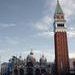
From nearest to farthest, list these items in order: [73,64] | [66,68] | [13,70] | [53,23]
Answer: [66,68], [53,23], [73,64], [13,70]

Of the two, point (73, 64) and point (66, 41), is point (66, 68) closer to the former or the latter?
point (66, 41)

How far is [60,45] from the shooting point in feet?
273

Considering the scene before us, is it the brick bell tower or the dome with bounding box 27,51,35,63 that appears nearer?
the brick bell tower

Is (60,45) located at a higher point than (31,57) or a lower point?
higher

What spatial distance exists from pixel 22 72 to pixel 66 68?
31.3 metres

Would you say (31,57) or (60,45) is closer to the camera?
(60,45)

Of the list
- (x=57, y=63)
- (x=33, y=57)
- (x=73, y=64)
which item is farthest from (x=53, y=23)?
(x=33, y=57)

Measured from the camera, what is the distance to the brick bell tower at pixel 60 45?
81375mm

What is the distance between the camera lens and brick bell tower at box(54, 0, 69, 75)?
267 ft

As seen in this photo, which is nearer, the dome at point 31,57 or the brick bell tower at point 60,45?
the brick bell tower at point 60,45

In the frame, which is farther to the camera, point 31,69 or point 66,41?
point 31,69

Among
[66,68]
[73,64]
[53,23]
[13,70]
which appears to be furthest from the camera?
[13,70]

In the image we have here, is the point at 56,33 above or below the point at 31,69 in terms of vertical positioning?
above

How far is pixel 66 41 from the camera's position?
275ft
